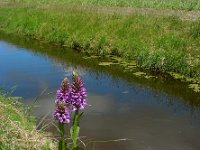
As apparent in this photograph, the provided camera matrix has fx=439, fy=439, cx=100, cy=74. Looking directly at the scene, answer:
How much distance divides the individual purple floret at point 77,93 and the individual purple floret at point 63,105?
63 millimetres

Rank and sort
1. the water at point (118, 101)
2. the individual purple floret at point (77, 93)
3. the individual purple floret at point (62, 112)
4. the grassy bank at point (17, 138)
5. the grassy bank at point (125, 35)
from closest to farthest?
the individual purple floret at point (62, 112) < the individual purple floret at point (77, 93) < the grassy bank at point (17, 138) < the water at point (118, 101) < the grassy bank at point (125, 35)

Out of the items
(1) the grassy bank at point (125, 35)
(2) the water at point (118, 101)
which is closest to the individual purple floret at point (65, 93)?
(2) the water at point (118, 101)

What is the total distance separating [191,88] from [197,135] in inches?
156

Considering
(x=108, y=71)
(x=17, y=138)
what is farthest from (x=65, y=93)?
(x=108, y=71)

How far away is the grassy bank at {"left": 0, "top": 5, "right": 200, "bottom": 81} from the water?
1011 mm

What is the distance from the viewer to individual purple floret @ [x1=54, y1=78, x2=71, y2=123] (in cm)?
503

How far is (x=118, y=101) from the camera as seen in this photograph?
13.0m

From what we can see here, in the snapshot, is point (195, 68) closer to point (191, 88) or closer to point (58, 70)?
point (191, 88)

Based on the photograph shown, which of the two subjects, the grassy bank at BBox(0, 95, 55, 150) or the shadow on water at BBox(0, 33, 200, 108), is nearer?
the grassy bank at BBox(0, 95, 55, 150)

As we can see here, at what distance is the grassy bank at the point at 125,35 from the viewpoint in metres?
16.4

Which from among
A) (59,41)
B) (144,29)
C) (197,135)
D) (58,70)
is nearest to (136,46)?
(144,29)

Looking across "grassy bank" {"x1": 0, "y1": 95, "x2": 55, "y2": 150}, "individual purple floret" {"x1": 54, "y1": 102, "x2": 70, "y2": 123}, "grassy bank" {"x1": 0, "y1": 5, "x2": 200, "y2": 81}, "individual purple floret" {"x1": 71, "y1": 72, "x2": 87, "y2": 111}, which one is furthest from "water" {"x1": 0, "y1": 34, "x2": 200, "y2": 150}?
"individual purple floret" {"x1": 54, "y1": 102, "x2": 70, "y2": 123}

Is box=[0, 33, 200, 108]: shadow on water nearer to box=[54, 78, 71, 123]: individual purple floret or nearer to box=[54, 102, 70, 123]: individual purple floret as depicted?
box=[54, 78, 71, 123]: individual purple floret

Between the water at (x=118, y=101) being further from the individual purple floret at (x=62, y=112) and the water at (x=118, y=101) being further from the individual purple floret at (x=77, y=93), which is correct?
the individual purple floret at (x=62, y=112)
